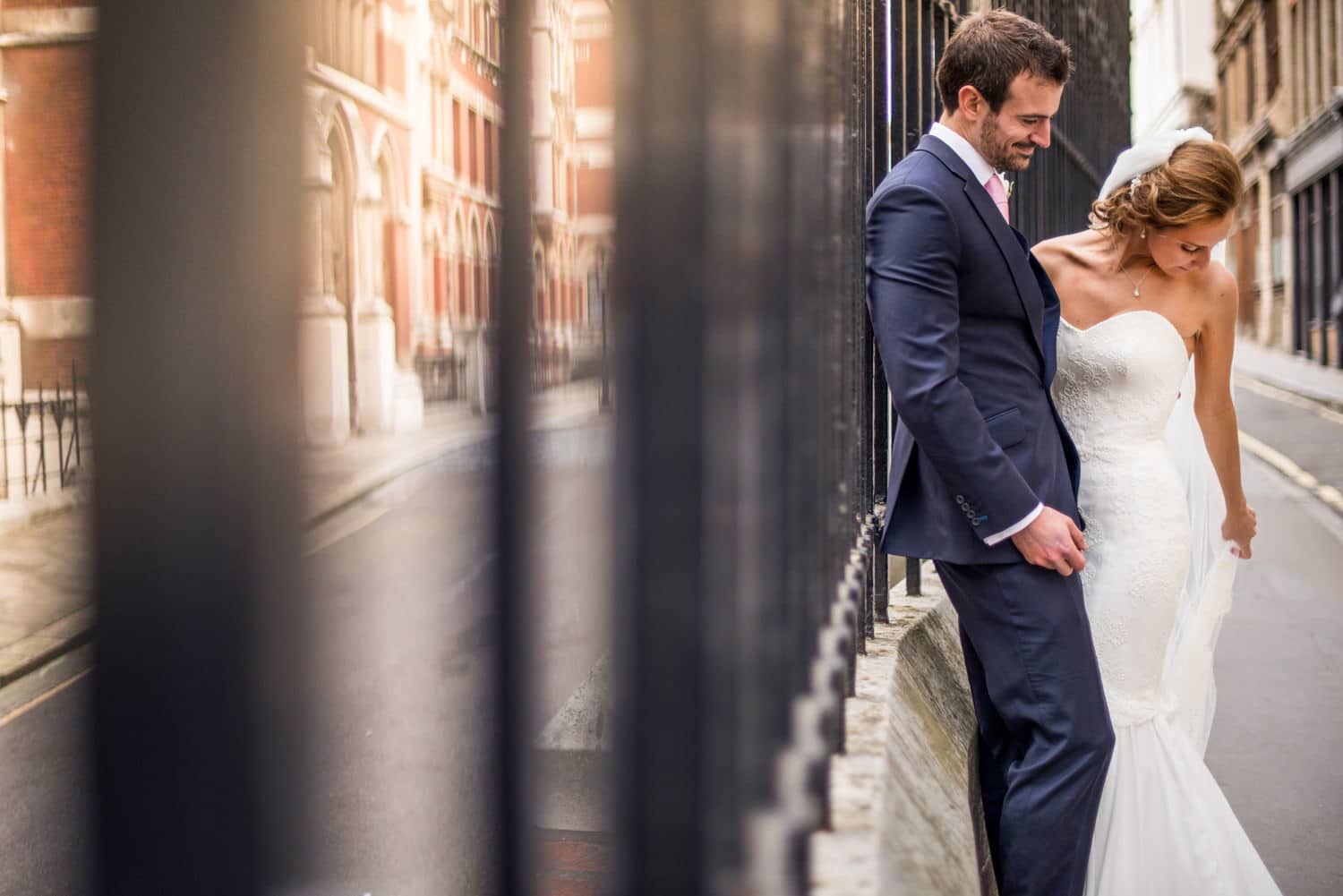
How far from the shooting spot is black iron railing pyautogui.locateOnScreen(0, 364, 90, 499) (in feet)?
2.57

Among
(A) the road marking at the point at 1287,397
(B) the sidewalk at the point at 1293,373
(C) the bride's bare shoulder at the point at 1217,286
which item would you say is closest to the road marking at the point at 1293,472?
(A) the road marking at the point at 1287,397

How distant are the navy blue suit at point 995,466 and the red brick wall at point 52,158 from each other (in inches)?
74.5

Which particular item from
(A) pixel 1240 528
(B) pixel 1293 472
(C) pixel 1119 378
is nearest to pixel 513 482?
(C) pixel 1119 378

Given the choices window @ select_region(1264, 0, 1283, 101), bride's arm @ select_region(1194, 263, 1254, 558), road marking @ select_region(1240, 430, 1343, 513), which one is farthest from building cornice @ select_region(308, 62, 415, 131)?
window @ select_region(1264, 0, 1283, 101)

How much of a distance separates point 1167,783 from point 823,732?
210 cm

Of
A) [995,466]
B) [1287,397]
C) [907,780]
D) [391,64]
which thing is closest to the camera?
[391,64]

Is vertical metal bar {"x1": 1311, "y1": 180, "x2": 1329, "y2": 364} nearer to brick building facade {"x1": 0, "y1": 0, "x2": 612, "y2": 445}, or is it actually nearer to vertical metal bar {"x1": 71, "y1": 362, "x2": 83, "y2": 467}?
brick building facade {"x1": 0, "y1": 0, "x2": 612, "y2": 445}

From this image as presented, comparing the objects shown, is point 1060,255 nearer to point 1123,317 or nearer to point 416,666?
point 1123,317

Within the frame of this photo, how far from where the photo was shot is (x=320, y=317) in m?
0.77

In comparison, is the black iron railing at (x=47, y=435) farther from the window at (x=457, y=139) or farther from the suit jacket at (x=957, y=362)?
the suit jacket at (x=957, y=362)

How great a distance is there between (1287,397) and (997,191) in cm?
1960

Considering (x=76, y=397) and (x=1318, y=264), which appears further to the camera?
(x=1318, y=264)

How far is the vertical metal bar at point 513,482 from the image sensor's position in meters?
0.75

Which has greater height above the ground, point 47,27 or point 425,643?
point 47,27
